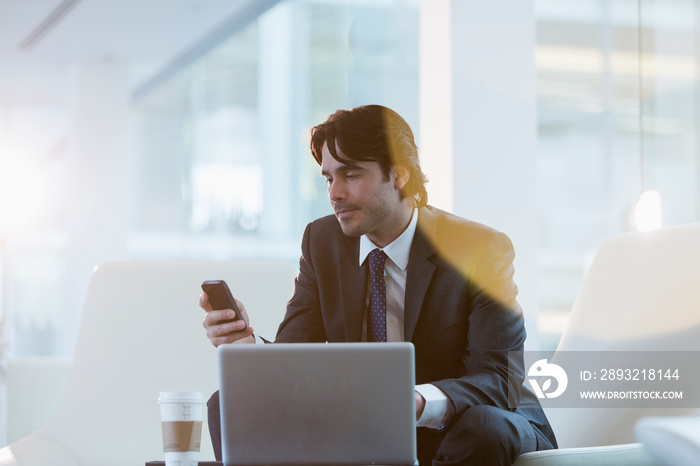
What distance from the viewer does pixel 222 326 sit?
1637 mm

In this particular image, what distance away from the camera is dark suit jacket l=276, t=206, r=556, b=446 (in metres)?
1.71

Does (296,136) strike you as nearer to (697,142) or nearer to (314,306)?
(697,142)

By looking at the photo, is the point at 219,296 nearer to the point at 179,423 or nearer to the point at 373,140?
the point at 179,423

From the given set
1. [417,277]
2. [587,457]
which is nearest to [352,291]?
[417,277]

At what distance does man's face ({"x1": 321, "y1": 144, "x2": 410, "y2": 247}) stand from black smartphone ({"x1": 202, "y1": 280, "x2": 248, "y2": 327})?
1.24ft

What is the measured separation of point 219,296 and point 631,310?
996 mm

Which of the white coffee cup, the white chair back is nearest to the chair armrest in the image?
the white chair back

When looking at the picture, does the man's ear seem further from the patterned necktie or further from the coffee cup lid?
the coffee cup lid

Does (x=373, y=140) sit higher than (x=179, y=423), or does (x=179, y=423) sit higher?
(x=373, y=140)

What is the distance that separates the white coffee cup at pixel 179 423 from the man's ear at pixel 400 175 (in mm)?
893

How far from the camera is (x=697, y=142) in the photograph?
3.77m

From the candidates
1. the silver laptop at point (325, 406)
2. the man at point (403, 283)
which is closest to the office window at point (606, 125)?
the man at point (403, 283)

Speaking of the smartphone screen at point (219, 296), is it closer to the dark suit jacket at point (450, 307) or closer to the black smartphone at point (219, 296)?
the black smartphone at point (219, 296)

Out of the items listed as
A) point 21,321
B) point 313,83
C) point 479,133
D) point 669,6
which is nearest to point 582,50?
point 669,6
